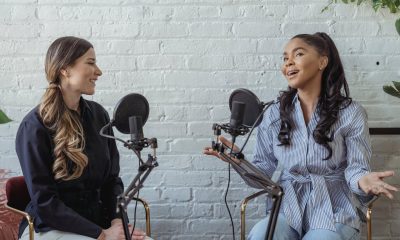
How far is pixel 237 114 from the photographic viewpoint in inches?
48.1

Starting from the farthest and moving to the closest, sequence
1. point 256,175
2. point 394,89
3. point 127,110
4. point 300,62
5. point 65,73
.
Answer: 1. point 394,89
2. point 300,62
3. point 65,73
4. point 127,110
5. point 256,175

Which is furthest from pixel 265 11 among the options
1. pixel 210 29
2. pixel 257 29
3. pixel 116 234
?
pixel 116 234

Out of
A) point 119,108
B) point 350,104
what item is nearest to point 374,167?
point 350,104

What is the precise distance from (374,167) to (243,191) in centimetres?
55

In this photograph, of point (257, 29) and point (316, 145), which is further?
point (257, 29)

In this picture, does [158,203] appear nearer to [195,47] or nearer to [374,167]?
[195,47]

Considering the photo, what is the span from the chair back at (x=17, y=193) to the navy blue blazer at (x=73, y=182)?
9 cm

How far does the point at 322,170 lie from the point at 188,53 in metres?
0.72

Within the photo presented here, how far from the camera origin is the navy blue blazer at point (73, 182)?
1611 millimetres

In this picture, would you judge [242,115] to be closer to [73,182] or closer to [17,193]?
[73,182]

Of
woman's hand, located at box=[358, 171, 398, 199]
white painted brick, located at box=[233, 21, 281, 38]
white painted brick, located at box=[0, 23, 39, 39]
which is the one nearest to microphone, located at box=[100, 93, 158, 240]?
woman's hand, located at box=[358, 171, 398, 199]

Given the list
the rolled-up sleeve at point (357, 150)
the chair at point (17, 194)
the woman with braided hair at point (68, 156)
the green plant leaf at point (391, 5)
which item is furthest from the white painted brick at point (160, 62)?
the green plant leaf at point (391, 5)

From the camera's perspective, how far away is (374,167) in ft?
7.16

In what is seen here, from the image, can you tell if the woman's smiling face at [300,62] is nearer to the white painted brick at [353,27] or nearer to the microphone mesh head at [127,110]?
the white painted brick at [353,27]
